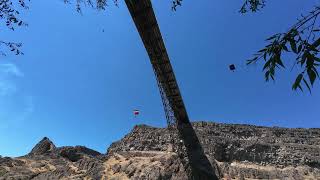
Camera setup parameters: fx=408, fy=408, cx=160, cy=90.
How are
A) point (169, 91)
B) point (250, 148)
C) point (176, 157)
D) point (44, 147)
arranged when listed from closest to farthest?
point (169, 91) → point (176, 157) → point (250, 148) → point (44, 147)

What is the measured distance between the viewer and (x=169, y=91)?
3319 cm

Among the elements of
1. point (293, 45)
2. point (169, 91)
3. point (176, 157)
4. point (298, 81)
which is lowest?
point (298, 81)

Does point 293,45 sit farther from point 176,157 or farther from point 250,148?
point 250,148

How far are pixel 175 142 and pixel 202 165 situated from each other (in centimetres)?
602

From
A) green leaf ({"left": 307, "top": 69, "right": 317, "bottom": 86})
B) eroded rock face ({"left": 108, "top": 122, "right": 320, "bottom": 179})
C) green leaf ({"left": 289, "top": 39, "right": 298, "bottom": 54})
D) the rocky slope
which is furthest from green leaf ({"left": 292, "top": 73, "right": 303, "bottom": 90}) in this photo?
eroded rock face ({"left": 108, "top": 122, "right": 320, "bottom": 179})

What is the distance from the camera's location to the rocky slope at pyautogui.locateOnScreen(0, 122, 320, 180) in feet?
139

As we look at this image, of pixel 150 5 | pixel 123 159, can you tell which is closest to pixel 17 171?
pixel 123 159

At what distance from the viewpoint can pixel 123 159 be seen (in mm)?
45906

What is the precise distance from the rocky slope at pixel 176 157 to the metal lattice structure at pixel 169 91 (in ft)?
5.71

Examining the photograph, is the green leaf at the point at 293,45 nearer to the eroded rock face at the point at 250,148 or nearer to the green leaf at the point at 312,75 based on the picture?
the green leaf at the point at 312,75

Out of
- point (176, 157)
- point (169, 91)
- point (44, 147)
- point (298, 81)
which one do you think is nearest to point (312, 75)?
point (298, 81)

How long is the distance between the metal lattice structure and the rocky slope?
1.74 meters

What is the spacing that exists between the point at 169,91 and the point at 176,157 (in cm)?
1104

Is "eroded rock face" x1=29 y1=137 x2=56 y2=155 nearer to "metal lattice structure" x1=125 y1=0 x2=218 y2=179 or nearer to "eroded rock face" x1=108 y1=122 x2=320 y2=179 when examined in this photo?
"eroded rock face" x1=108 y1=122 x2=320 y2=179
